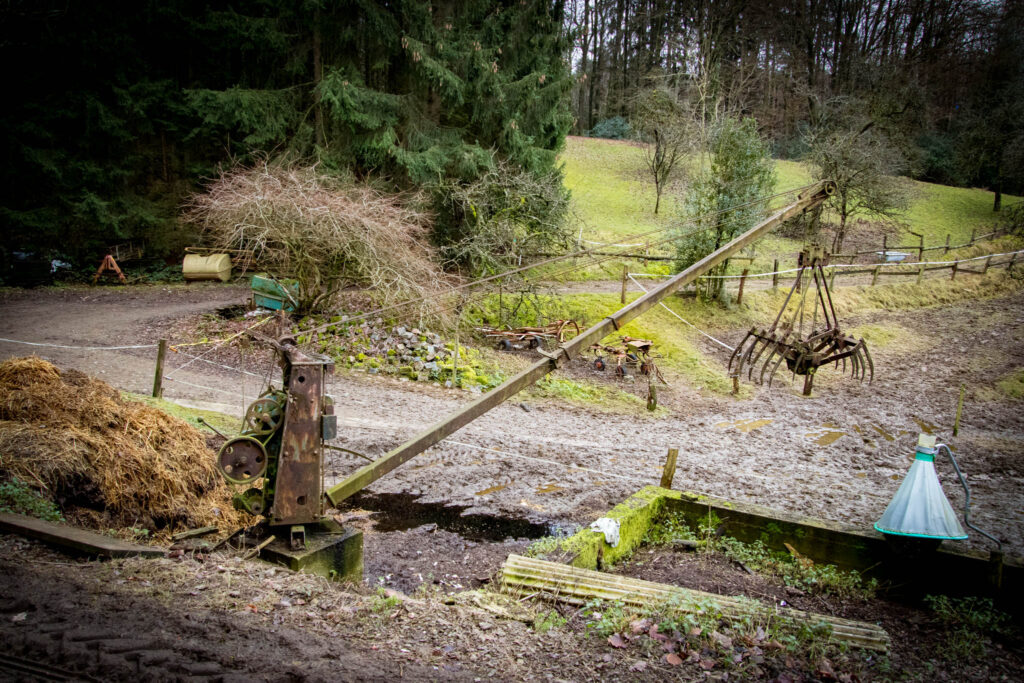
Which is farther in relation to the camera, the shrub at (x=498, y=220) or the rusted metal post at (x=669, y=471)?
the shrub at (x=498, y=220)

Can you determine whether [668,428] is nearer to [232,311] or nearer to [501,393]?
[501,393]

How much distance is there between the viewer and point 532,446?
10336 mm

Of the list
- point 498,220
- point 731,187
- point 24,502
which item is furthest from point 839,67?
point 24,502

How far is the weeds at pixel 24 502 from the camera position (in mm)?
4863

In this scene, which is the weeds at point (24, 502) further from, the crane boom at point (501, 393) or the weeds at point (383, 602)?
the weeds at point (383, 602)

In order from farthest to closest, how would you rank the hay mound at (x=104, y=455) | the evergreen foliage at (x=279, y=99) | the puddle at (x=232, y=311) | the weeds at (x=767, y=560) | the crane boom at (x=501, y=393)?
1. the evergreen foliage at (x=279, y=99)
2. the puddle at (x=232, y=311)
3. the weeds at (x=767, y=560)
4. the hay mound at (x=104, y=455)
5. the crane boom at (x=501, y=393)

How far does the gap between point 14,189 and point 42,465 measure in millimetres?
19406

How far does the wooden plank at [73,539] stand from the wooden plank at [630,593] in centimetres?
270

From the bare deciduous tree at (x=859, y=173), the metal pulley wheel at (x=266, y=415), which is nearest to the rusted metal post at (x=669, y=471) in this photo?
the metal pulley wheel at (x=266, y=415)

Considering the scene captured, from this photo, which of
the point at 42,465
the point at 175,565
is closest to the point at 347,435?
the point at 42,465

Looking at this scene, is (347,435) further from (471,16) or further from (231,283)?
(471,16)

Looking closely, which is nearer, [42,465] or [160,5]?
[42,465]

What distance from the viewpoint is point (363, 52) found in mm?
19906

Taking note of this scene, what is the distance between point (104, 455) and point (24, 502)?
0.80 meters
